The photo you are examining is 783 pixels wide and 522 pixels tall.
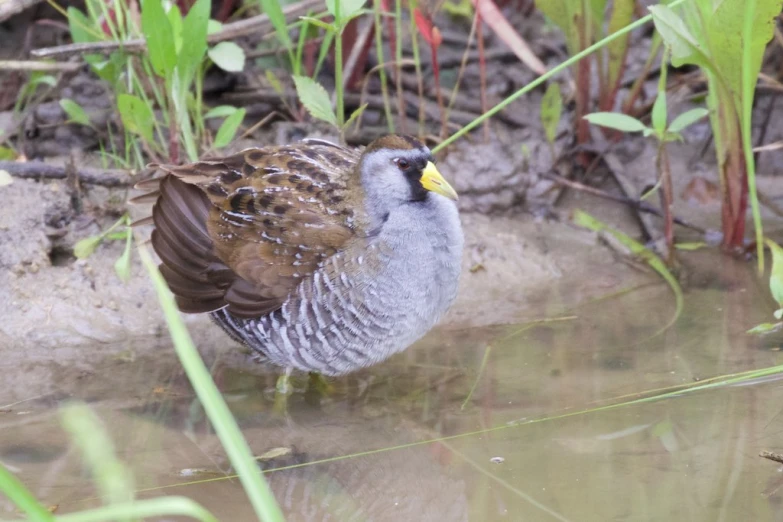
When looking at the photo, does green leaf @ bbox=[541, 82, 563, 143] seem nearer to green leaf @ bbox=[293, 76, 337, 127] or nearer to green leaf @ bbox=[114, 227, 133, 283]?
green leaf @ bbox=[293, 76, 337, 127]

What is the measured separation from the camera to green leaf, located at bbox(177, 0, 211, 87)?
12.4ft

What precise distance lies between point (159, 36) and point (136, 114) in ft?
1.17

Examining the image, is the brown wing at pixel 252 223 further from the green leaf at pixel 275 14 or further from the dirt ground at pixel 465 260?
the green leaf at pixel 275 14

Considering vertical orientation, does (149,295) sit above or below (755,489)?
above

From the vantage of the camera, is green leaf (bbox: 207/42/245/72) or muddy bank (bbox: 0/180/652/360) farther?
green leaf (bbox: 207/42/245/72)

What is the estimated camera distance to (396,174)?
327 centimetres

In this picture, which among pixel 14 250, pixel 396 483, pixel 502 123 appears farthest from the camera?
pixel 502 123

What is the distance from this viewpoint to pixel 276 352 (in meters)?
3.42

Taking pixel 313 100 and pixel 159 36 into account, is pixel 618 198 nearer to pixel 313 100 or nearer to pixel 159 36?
pixel 313 100

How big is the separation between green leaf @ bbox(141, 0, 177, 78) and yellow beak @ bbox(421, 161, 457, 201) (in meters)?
1.17

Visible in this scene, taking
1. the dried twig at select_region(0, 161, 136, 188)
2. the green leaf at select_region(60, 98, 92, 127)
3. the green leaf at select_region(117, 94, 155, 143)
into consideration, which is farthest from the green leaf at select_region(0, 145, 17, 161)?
the green leaf at select_region(117, 94, 155, 143)

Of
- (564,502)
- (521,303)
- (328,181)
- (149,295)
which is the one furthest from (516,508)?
(149,295)

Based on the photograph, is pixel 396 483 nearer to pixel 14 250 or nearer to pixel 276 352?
pixel 276 352

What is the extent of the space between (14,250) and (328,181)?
55.9 inches
